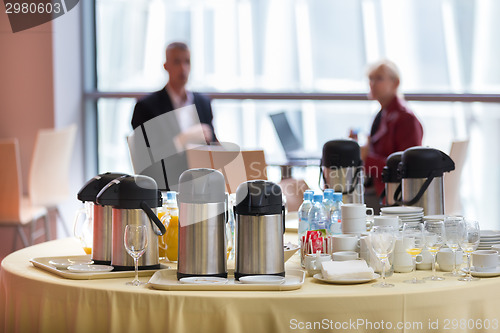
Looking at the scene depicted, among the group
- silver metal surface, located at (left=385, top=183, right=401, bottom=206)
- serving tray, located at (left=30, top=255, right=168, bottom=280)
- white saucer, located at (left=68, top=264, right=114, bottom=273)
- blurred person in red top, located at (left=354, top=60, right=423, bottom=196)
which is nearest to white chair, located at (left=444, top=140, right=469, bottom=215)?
blurred person in red top, located at (left=354, top=60, right=423, bottom=196)

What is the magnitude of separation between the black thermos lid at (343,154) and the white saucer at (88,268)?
135 cm

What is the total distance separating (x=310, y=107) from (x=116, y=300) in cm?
467

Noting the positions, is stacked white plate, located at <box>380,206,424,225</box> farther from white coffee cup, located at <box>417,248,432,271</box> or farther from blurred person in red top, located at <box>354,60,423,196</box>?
blurred person in red top, located at <box>354,60,423,196</box>

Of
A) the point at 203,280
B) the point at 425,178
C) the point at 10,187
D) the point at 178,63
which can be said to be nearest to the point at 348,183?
the point at 425,178

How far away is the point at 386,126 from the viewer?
194 inches

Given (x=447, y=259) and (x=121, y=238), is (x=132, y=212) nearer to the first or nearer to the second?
(x=121, y=238)

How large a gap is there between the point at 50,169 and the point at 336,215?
331 cm

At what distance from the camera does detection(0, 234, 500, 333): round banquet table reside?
2.02 meters

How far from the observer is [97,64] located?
679cm

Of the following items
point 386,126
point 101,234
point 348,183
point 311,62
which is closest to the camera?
point 101,234

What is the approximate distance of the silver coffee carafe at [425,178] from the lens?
3.00m

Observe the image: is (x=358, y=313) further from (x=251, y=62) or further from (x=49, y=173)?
(x=251, y=62)

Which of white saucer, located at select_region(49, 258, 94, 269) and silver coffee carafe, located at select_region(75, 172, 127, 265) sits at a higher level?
silver coffee carafe, located at select_region(75, 172, 127, 265)

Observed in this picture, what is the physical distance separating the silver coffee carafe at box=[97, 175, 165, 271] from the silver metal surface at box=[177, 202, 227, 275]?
14 centimetres
